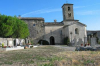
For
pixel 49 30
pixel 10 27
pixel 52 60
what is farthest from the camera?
pixel 49 30

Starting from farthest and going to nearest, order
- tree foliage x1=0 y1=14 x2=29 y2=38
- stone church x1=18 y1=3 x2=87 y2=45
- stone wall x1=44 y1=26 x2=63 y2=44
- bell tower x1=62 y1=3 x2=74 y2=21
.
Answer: bell tower x1=62 y1=3 x2=74 y2=21 → stone wall x1=44 y1=26 x2=63 y2=44 → stone church x1=18 y1=3 x2=87 y2=45 → tree foliage x1=0 y1=14 x2=29 y2=38

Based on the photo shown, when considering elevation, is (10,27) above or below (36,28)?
below

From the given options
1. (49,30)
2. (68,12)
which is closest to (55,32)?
(49,30)

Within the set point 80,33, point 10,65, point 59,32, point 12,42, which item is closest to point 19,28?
point 12,42

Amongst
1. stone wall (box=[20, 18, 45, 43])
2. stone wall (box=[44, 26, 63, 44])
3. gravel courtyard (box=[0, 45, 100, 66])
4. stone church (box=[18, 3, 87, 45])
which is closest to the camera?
gravel courtyard (box=[0, 45, 100, 66])

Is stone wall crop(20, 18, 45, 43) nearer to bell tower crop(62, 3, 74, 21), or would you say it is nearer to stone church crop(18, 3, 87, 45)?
stone church crop(18, 3, 87, 45)

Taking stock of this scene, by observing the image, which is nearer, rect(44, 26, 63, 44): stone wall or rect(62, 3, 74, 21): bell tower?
rect(44, 26, 63, 44): stone wall

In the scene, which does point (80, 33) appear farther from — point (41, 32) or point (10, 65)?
point (10, 65)

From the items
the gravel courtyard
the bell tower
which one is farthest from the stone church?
the gravel courtyard

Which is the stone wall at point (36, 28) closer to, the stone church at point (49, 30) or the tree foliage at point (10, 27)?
the stone church at point (49, 30)

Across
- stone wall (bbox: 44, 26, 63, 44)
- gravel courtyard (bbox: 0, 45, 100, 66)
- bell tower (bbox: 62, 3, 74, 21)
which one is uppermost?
bell tower (bbox: 62, 3, 74, 21)

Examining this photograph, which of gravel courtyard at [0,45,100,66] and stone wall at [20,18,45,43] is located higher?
stone wall at [20,18,45,43]

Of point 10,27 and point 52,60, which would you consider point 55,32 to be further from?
point 52,60

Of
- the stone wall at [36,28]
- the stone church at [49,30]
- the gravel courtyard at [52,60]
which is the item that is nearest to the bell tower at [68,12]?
the stone church at [49,30]
